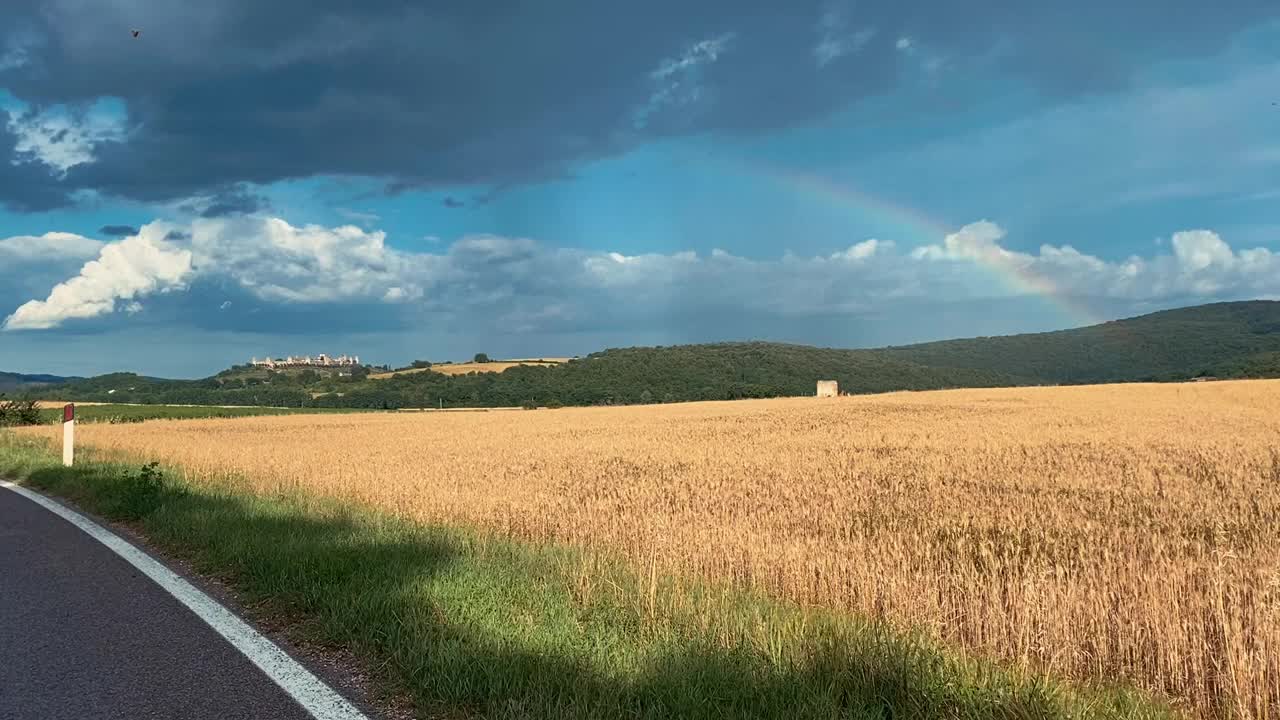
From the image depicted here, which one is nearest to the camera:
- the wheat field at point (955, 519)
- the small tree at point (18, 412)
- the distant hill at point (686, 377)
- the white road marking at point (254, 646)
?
the white road marking at point (254, 646)

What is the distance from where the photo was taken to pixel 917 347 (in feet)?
549

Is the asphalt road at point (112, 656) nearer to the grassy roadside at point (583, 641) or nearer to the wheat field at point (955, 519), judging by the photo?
the grassy roadside at point (583, 641)

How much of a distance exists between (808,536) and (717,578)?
6.41 feet

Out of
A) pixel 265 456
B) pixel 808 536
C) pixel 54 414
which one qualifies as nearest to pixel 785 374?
pixel 54 414

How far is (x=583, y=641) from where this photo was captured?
4672mm

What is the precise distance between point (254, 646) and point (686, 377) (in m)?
94.9

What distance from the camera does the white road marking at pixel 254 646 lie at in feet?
13.1

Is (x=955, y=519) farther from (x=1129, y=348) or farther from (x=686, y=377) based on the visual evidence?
(x=1129, y=348)

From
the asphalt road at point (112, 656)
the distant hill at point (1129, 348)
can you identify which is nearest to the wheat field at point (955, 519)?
the asphalt road at point (112, 656)

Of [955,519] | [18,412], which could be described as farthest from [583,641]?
[18,412]

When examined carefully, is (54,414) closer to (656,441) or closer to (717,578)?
(656,441)

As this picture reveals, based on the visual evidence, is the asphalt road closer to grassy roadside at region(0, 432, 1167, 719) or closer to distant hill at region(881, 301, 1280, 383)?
grassy roadside at region(0, 432, 1167, 719)

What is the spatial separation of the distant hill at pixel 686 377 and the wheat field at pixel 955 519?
69.8 m

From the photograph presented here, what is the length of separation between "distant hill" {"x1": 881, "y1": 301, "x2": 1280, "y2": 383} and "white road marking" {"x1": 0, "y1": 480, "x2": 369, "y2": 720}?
109 metres
